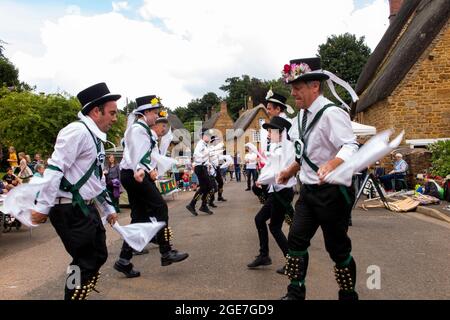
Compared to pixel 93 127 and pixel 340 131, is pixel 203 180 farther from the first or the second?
pixel 340 131

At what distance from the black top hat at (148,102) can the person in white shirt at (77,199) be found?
7.42 ft

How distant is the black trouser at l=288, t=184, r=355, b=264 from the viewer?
3.81 metres

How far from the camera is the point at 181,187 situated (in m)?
24.7

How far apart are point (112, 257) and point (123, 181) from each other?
66.6 inches

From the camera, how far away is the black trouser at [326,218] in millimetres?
3807

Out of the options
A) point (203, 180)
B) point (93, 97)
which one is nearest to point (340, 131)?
point (93, 97)

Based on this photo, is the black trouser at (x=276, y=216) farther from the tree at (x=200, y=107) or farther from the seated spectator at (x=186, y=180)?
the tree at (x=200, y=107)

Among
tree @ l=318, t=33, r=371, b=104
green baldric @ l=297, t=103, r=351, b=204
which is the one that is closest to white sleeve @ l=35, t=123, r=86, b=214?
green baldric @ l=297, t=103, r=351, b=204

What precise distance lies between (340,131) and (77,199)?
87.3 inches

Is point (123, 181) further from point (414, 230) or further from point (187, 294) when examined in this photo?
point (414, 230)

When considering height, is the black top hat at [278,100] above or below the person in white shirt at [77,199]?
above

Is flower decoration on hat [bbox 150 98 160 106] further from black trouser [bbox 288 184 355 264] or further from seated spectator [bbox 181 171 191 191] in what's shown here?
seated spectator [bbox 181 171 191 191]

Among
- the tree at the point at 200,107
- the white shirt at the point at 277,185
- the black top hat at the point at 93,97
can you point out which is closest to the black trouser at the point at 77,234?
the black top hat at the point at 93,97

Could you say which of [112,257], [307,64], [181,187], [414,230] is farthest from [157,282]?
[181,187]
